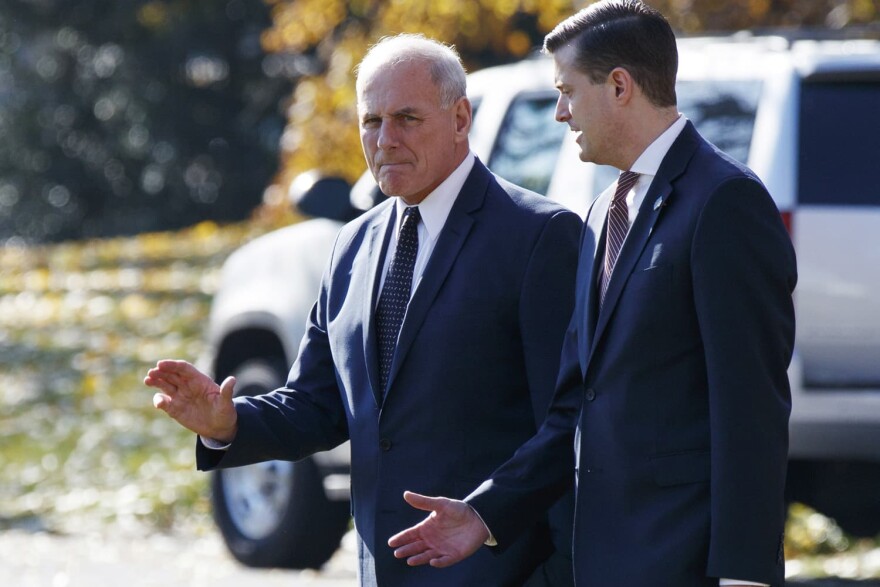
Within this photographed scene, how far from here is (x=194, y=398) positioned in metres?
4.11

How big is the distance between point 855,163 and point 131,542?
5624 millimetres

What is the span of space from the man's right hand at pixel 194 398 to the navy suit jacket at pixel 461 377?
7cm

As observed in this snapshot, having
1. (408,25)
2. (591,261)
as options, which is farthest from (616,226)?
(408,25)

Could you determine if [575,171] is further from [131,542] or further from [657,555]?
[131,542]

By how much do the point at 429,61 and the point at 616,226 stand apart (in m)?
0.76

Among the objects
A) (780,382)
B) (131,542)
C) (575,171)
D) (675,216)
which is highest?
Result: (575,171)

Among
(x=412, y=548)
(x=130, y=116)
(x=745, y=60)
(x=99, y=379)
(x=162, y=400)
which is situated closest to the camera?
(x=412, y=548)

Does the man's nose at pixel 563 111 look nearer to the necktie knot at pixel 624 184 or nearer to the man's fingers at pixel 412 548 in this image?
the necktie knot at pixel 624 184

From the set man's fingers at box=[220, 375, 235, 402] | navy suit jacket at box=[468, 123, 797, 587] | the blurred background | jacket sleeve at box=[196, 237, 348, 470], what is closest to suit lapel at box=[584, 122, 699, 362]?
navy suit jacket at box=[468, 123, 797, 587]

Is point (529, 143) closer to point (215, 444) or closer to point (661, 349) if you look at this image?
point (215, 444)

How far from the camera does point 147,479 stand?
12.2 m

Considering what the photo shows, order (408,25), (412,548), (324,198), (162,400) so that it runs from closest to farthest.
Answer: (412,548)
(162,400)
(324,198)
(408,25)

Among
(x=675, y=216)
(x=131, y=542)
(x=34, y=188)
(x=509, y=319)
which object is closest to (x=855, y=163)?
(x=509, y=319)

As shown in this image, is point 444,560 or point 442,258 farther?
point 442,258
